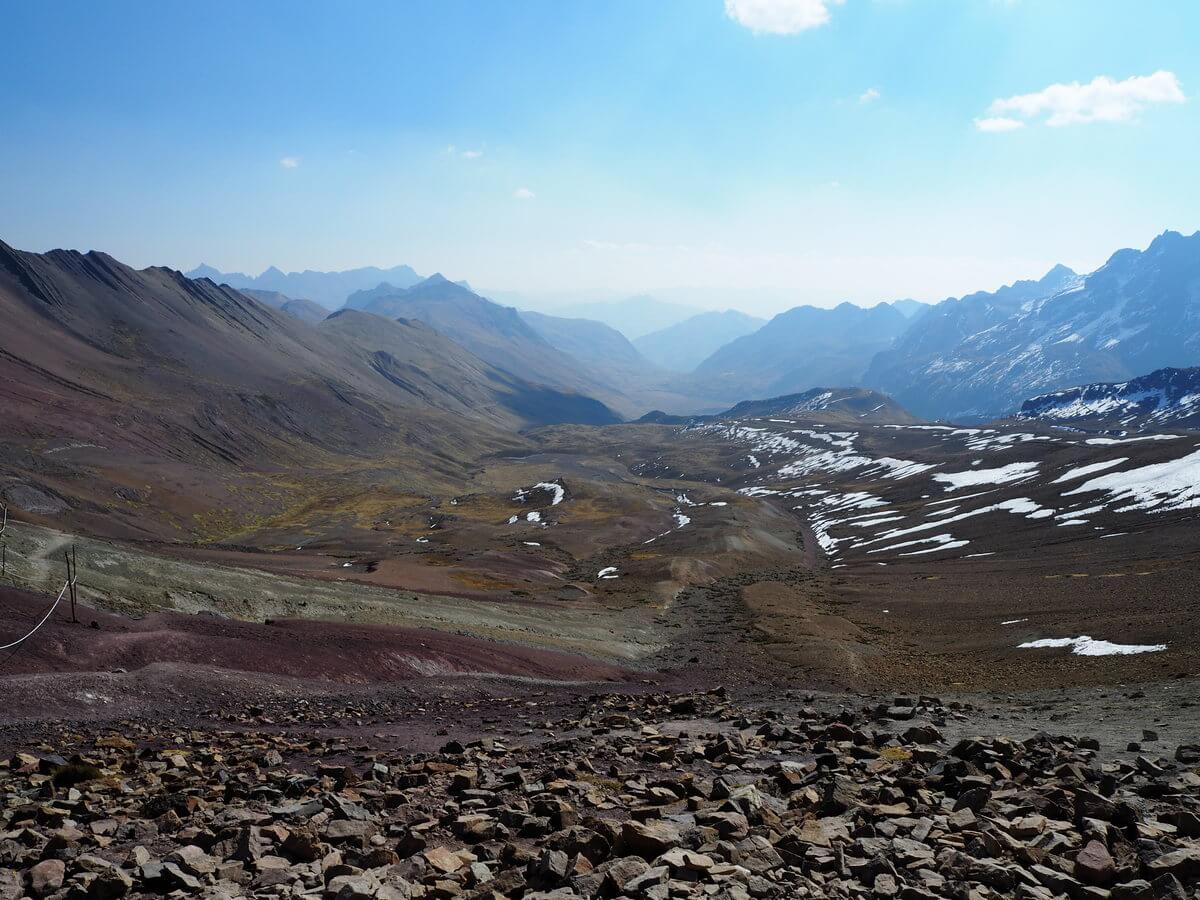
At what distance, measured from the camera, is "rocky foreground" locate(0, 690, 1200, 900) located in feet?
33.6

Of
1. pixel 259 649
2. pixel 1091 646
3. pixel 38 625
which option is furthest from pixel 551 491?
pixel 38 625

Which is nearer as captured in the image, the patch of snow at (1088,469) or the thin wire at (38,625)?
the thin wire at (38,625)

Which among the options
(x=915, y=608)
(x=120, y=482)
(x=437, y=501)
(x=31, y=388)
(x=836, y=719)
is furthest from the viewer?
(x=437, y=501)

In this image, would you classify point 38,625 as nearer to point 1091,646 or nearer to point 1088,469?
point 1091,646

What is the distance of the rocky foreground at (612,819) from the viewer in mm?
10234

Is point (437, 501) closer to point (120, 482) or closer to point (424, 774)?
point (120, 482)

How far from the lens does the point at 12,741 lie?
19984mm

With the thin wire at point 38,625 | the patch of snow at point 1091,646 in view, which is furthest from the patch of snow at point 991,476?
the thin wire at point 38,625

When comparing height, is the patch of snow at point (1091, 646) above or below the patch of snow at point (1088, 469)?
below

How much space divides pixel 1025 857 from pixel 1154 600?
1921 inches

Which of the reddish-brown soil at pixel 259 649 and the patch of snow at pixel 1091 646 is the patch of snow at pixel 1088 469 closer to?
the patch of snow at pixel 1091 646

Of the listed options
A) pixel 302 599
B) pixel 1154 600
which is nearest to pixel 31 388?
pixel 302 599

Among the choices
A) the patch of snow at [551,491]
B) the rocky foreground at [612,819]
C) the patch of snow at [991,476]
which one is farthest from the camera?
the patch of snow at [551,491]

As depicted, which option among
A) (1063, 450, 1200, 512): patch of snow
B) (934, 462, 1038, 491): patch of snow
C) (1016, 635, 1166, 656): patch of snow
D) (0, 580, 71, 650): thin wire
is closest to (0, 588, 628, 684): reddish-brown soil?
(0, 580, 71, 650): thin wire
